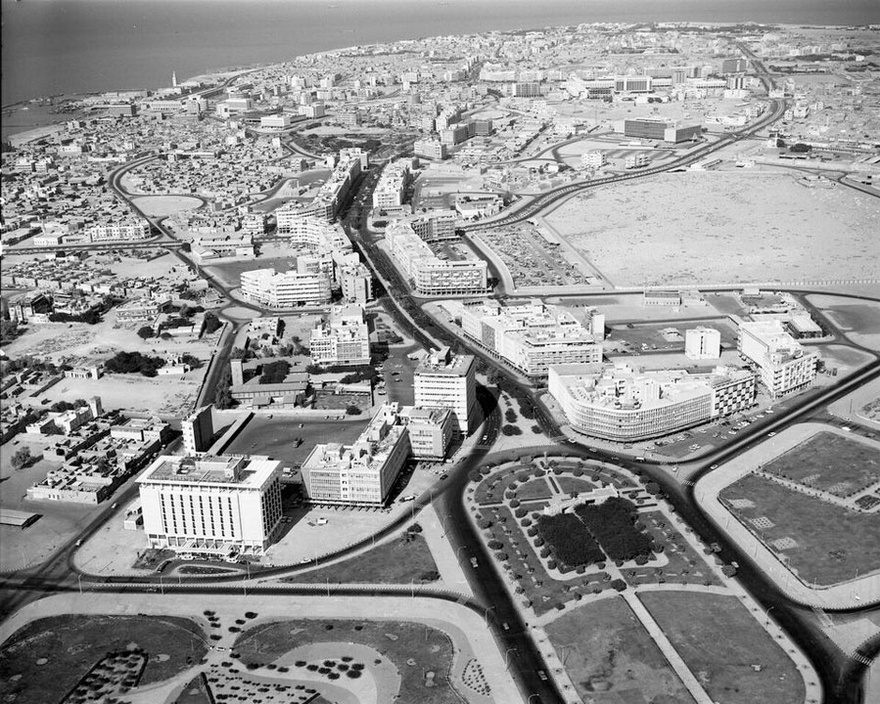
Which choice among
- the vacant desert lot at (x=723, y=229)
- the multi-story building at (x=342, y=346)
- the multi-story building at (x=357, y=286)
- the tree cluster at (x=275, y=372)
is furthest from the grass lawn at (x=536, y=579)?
the vacant desert lot at (x=723, y=229)

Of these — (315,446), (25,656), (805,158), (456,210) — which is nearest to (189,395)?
(315,446)

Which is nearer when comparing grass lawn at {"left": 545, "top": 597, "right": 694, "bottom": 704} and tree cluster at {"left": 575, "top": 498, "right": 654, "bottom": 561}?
grass lawn at {"left": 545, "top": 597, "right": 694, "bottom": 704}

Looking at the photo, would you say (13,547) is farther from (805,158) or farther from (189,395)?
(805,158)

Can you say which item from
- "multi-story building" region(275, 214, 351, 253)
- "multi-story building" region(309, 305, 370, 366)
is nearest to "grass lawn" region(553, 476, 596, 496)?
"multi-story building" region(309, 305, 370, 366)

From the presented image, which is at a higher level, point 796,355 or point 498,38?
point 498,38

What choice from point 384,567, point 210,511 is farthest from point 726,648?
point 210,511

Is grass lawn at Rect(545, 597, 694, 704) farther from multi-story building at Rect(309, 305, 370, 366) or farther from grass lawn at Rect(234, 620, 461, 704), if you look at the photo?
multi-story building at Rect(309, 305, 370, 366)

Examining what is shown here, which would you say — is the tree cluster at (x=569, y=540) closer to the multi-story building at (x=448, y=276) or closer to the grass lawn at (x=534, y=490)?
the grass lawn at (x=534, y=490)
